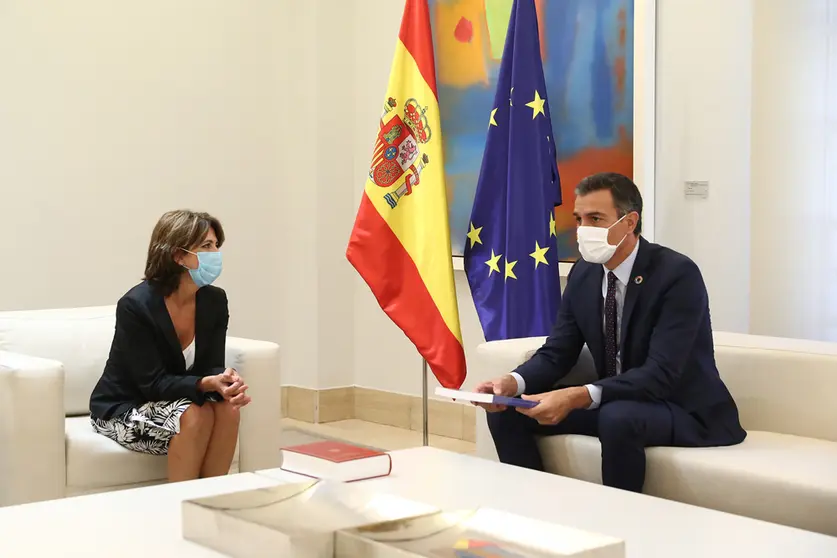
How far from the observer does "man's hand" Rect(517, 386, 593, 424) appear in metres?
2.99

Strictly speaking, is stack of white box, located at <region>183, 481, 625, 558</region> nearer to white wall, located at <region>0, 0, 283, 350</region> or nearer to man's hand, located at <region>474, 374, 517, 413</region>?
man's hand, located at <region>474, 374, 517, 413</region>

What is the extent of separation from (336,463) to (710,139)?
245 centimetres

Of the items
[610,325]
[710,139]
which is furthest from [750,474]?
[710,139]

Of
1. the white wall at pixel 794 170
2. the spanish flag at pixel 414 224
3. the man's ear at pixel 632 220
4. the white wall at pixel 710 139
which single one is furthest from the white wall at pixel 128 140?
the man's ear at pixel 632 220

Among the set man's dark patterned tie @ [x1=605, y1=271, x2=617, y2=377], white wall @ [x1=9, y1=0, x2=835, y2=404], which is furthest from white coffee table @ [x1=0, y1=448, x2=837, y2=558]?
white wall @ [x1=9, y1=0, x2=835, y2=404]

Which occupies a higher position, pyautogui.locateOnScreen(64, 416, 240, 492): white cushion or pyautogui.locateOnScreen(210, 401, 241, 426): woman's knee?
pyautogui.locateOnScreen(210, 401, 241, 426): woman's knee

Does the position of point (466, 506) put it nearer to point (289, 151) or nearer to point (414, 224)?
point (414, 224)

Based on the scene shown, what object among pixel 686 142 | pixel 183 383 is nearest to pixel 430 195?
pixel 686 142

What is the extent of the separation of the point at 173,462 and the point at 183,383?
255 mm

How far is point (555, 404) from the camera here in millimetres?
2996

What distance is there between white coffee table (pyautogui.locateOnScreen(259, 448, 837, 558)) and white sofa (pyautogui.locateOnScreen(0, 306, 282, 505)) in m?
1.01

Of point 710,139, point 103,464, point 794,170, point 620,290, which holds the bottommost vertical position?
point 103,464

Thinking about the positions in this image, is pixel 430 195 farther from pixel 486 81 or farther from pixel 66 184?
pixel 66 184

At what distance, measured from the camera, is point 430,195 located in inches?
162
